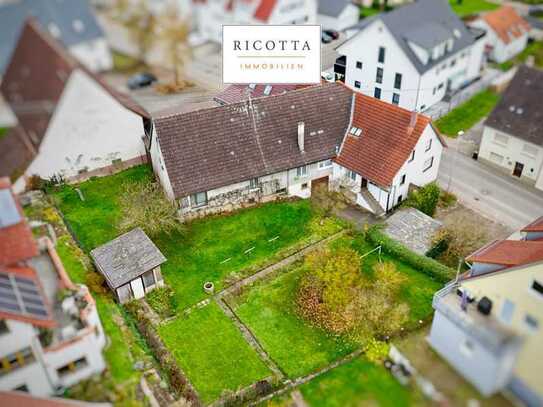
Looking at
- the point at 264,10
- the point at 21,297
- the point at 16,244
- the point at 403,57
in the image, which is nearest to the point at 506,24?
the point at 403,57

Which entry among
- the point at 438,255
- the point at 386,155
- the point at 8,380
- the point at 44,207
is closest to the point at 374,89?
the point at 386,155

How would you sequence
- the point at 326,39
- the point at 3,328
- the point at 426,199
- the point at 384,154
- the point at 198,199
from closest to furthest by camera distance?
the point at 3,328 → the point at 198,199 → the point at 426,199 → the point at 384,154 → the point at 326,39

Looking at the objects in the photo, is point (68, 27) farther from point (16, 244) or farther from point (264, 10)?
point (264, 10)

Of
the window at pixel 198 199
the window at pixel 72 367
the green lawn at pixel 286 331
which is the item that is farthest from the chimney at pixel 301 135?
the window at pixel 72 367

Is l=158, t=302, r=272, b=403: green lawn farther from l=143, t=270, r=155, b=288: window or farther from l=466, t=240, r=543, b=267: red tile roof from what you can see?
l=466, t=240, r=543, b=267: red tile roof

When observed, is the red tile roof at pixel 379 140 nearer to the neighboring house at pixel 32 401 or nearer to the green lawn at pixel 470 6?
the neighboring house at pixel 32 401

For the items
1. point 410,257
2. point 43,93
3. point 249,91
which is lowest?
point 410,257
